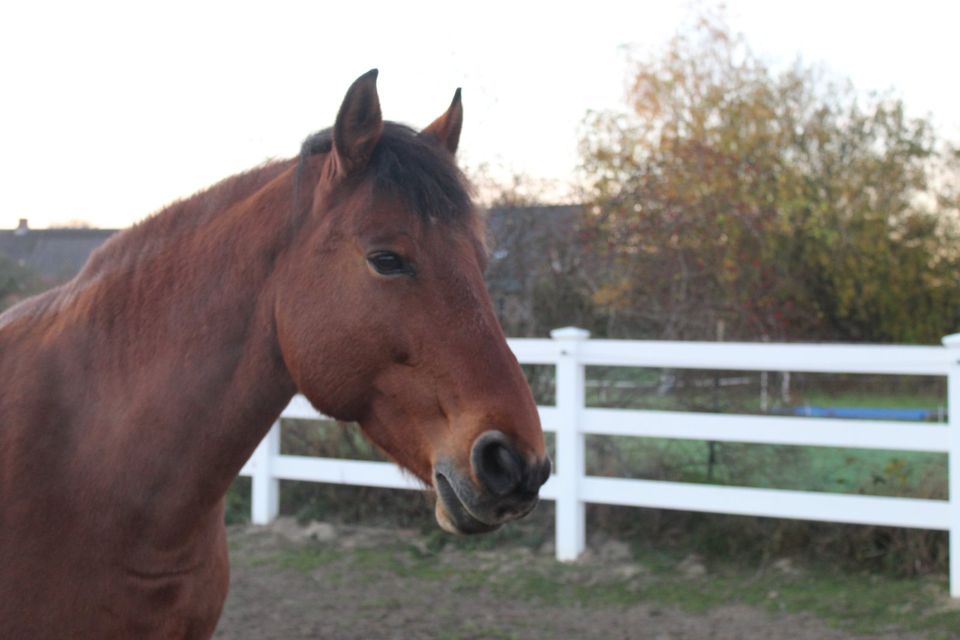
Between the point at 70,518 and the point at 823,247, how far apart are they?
45.1 ft

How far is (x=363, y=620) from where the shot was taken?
5.16m

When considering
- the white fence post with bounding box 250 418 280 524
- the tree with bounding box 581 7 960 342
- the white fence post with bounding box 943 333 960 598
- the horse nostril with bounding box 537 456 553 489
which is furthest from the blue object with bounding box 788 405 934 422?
the horse nostril with bounding box 537 456 553 489

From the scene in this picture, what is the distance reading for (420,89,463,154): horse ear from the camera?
7.79 feet

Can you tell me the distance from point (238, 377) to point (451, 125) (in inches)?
32.7

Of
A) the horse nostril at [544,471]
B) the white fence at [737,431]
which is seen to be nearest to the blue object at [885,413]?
the white fence at [737,431]

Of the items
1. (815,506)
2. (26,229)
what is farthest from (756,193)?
(26,229)

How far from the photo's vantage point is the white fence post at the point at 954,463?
5.14m

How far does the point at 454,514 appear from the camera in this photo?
1.89 m

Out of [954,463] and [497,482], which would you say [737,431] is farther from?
[497,482]

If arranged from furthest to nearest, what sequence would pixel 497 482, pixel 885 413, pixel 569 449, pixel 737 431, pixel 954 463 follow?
pixel 885 413 → pixel 569 449 → pixel 737 431 → pixel 954 463 → pixel 497 482

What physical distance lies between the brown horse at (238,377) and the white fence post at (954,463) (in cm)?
411

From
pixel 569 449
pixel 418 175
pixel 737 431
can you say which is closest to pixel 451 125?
A: pixel 418 175

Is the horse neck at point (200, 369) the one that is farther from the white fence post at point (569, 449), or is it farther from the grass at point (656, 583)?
the white fence post at point (569, 449)

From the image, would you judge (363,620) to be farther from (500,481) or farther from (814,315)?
(814,315)
